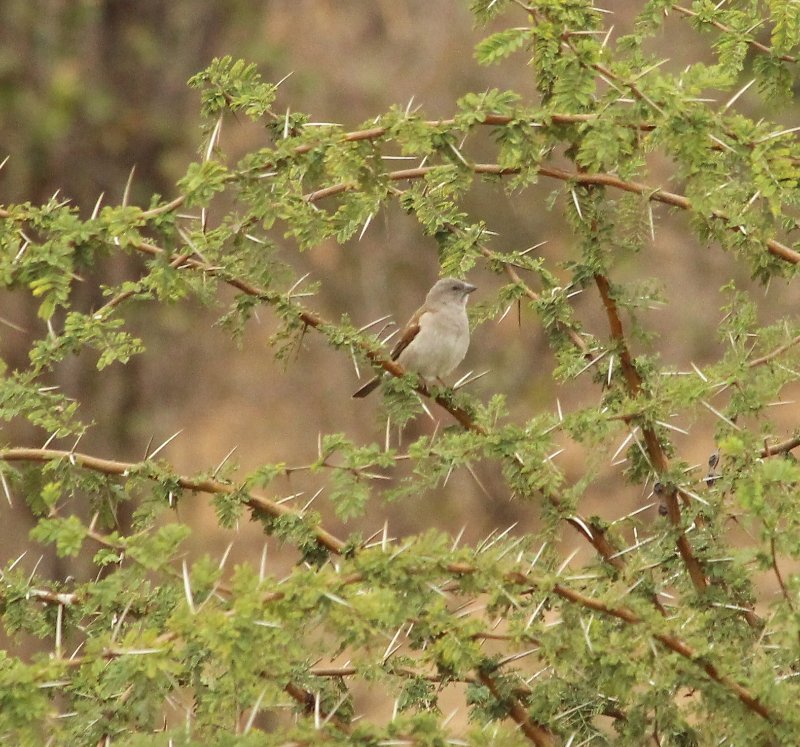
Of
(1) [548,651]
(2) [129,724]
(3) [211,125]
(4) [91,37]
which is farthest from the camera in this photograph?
(4) [91,37]

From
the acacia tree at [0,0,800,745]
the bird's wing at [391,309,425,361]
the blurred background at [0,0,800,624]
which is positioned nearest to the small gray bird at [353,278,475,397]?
the bird's wing at [391,309,425,361]

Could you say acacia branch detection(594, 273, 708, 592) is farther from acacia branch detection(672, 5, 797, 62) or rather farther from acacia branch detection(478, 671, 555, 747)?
acacia branch detection(672, 5, 797, 62)

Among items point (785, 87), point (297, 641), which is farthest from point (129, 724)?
point (785, 87)

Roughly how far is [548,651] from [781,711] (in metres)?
0.50

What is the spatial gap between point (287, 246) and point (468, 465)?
9.15 meters

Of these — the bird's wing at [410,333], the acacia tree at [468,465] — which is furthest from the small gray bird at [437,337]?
the acacia tree at [468,465]

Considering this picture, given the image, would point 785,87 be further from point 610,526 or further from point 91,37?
point 91,37

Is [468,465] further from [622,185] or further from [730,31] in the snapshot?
[730,31]

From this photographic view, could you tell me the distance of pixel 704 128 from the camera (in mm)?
2941

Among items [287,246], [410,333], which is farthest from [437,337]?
[287,246]

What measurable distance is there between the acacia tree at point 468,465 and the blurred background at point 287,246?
5.40 metres

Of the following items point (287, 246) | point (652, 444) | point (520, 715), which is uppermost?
point (652, 444)

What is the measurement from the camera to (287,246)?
40.4 feet

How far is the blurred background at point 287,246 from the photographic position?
9969 millimetres
